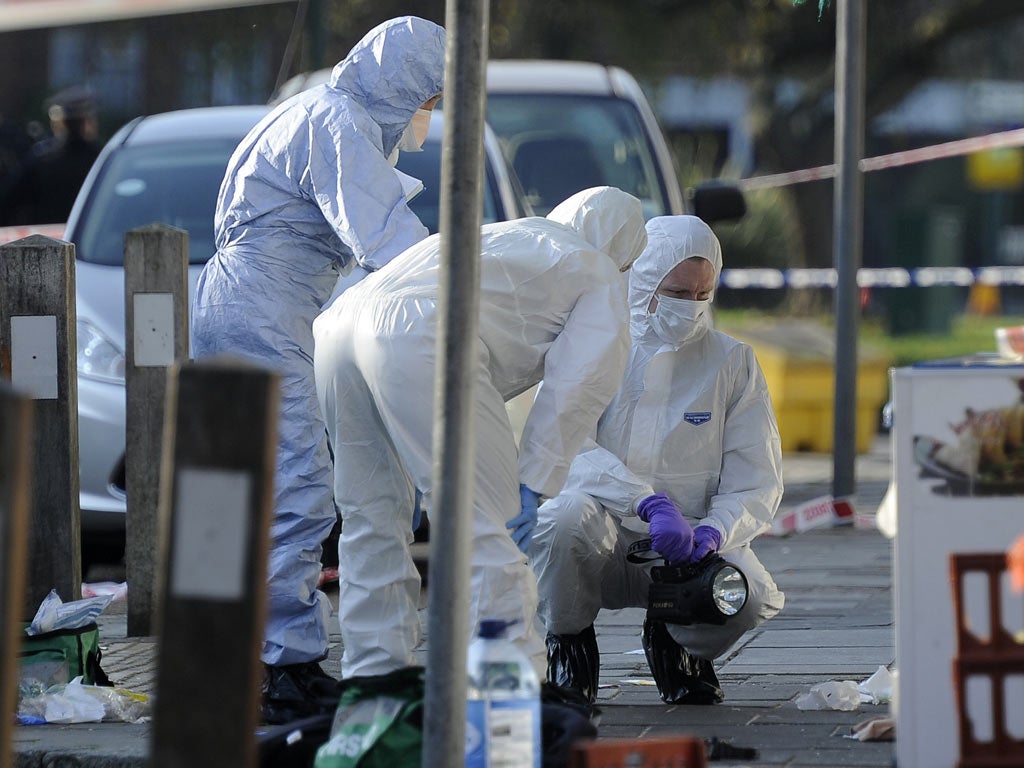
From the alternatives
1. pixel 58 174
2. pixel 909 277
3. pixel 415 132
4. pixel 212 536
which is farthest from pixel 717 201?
pixel 212 536

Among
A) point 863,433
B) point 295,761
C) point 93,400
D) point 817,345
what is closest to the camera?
point 295,761

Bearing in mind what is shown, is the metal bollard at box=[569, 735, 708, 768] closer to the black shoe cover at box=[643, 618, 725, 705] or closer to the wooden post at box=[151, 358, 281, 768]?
the wooden post at box=[151, 358, 281, 768]

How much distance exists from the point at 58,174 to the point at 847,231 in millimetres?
5150

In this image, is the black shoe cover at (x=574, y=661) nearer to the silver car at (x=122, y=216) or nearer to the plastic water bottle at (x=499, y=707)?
the plastic water bottle at (x=499, y=707)

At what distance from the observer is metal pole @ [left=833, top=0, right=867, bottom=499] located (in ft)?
28.4

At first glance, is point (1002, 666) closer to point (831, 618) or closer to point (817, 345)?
point (831, 618)

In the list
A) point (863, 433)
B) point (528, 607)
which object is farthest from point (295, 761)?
point (863, 433)

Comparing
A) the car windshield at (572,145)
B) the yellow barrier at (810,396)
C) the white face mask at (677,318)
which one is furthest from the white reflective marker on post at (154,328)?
the yellow barrier at (810,396)

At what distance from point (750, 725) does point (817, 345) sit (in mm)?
10562

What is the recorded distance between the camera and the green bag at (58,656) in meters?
4.76

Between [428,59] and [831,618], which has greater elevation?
[428,59]

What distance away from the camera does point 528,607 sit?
13.2 feet

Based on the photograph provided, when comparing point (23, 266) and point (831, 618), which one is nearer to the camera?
point (23, 266)

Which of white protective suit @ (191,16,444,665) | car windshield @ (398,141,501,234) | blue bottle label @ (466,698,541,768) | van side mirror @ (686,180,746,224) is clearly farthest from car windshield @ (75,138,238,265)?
blue bottle label @ (466,698,541,768)
